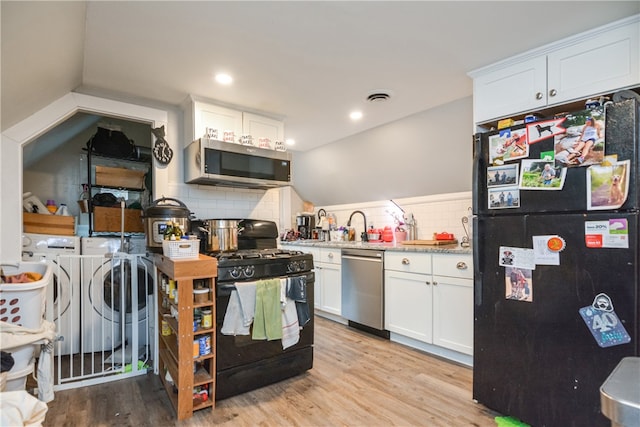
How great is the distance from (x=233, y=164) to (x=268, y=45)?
3.79 feet

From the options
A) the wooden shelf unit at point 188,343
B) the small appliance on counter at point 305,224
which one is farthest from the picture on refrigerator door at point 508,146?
the small appliance on counter at point 305,224

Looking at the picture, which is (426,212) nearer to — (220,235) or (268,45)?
(220,235)

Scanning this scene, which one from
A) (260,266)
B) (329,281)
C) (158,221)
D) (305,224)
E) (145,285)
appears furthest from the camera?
(305,224)

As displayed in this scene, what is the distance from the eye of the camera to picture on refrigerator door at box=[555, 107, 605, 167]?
4.96ft

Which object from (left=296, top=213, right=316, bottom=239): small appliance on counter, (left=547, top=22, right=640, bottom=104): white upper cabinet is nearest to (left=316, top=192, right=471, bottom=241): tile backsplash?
(left=296, top=213, right=316, bottom=239): small appliance on counter

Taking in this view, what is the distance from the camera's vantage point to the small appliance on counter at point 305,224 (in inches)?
176

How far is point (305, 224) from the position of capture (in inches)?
177

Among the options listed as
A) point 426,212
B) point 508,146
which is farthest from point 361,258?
point 508,146

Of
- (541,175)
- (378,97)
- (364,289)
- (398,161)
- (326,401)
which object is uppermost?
(378,97)

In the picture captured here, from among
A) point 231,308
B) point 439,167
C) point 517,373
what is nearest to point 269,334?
point 231,308

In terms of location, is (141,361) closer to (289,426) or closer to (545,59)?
(289,426)

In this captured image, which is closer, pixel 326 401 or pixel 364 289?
pixel 326 401

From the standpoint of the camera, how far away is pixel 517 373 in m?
1.74

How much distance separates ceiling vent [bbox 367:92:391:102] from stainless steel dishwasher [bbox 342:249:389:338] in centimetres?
139
